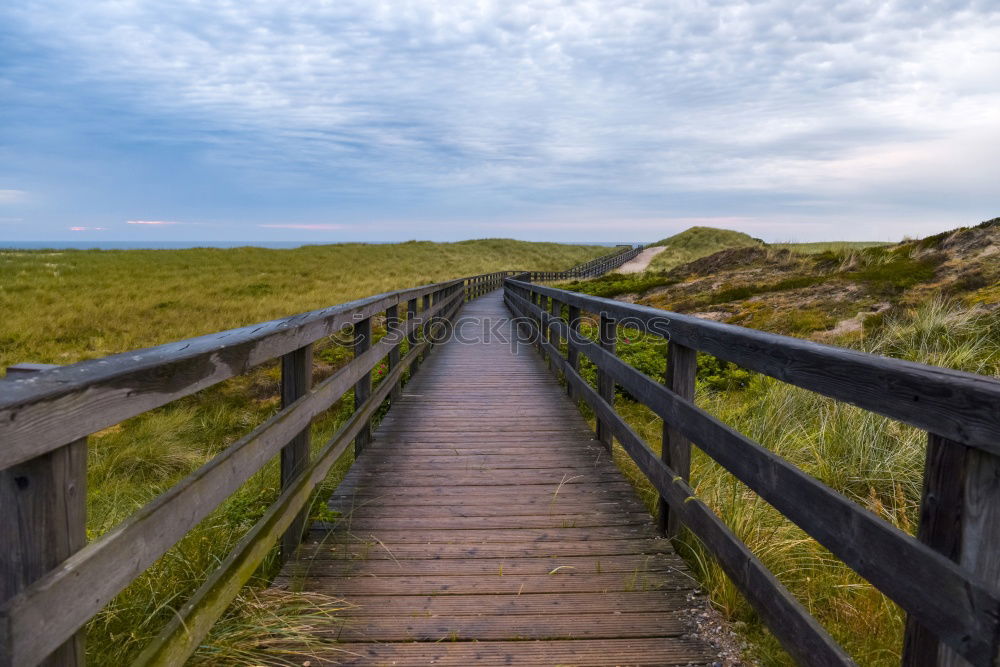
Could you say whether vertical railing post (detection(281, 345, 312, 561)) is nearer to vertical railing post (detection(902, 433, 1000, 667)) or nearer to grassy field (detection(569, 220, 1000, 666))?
grassy field (detection(569, 220, 1000, 666))

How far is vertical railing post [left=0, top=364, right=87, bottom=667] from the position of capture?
1284 mm

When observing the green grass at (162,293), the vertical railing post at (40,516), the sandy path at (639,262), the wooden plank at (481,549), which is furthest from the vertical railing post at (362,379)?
the sandy path at (639,262)

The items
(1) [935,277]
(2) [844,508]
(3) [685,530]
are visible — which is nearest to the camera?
(2) [844,508]

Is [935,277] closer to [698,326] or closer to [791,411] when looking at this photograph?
[791,411]

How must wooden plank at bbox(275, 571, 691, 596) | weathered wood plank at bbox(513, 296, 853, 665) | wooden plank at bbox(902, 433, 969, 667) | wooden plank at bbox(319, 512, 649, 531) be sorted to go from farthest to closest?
wooden plank at bbox(319, 512, 649, 531)
wooden plank at bbox(275, 571, 691, 596)
weathered wood plank at bbox(513, 296, 853, 665)
wooden plank at bbox(902, 433, 969, 667)

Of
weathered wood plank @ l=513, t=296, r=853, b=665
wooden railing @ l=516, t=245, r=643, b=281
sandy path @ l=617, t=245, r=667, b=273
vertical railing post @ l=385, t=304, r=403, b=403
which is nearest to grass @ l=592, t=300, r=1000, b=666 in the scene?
weathered wood plank @ l=513, t=296, r=853, b=665

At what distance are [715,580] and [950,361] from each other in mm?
4127

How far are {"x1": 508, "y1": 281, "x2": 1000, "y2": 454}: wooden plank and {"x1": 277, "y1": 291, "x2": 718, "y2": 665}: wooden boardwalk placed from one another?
1176 millimetres

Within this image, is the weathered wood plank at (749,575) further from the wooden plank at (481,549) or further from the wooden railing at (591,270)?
the wooden railing at (591,270)

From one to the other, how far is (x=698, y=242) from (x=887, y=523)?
59754mm

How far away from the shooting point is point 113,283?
95.5 feet

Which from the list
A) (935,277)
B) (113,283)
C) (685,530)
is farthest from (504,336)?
(113,283)

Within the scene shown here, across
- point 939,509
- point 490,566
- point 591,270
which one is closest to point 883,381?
point 939,509

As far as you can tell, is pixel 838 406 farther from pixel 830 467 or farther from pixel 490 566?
pixel 490 566
